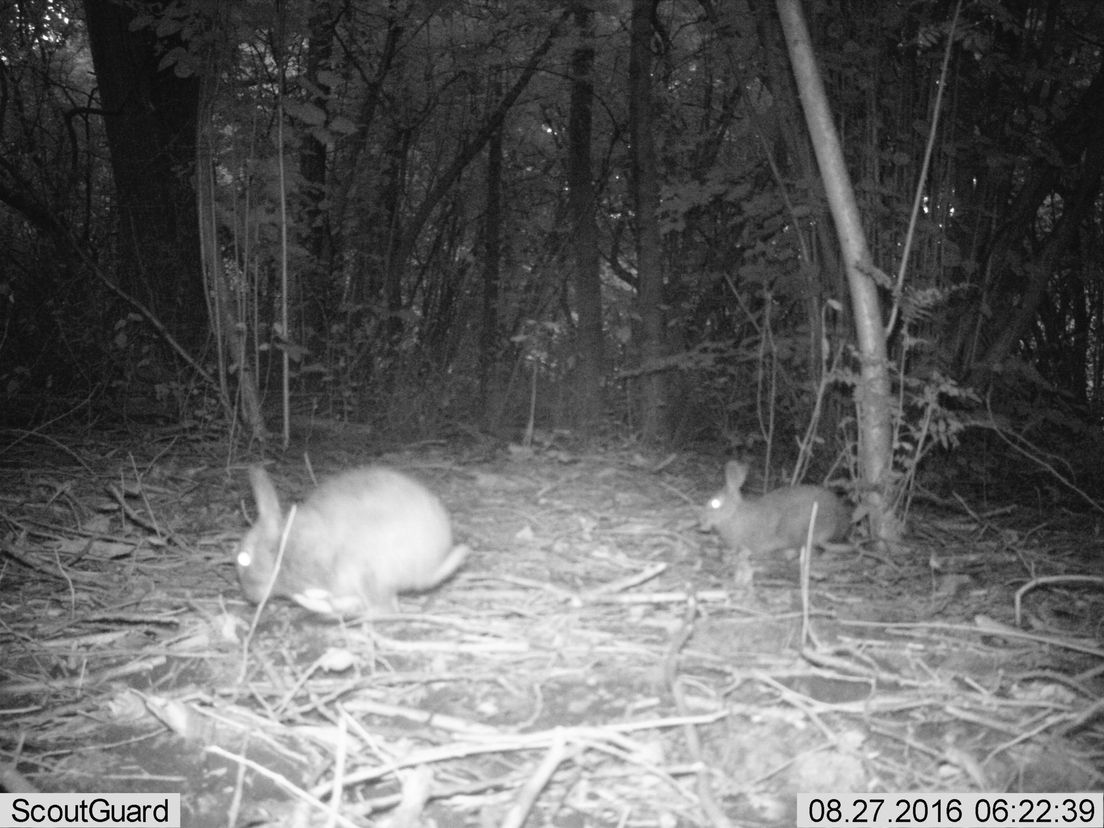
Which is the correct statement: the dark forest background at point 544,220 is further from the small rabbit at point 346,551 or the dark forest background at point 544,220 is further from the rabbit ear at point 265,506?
the rabbit ear at point 265,506

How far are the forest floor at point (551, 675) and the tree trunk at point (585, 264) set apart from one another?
363 centimetres

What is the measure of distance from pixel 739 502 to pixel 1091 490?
104 inches

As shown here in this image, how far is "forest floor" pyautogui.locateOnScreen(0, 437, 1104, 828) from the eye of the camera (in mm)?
2965

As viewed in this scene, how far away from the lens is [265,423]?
773 centimetres

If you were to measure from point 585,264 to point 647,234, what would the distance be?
37.7 inches

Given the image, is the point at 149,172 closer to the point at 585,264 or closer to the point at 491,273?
the point at 491,273

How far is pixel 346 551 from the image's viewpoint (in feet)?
15.0

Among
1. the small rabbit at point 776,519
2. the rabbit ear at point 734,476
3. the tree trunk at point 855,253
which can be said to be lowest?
the small rabbit at point 776,519

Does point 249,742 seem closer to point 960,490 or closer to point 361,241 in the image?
point 960,490

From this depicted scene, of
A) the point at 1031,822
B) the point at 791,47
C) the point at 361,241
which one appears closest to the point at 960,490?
the point at 791,47

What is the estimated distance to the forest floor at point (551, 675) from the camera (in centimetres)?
296

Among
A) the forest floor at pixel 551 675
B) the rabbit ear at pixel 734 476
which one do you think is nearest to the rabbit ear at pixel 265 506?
the forest floor at pixel 551 675

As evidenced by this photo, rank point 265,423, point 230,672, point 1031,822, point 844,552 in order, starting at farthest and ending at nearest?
point 265,423, point 844,552, point 230,672, point 1031,822

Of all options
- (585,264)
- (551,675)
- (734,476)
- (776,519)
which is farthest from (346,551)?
(585,264)
